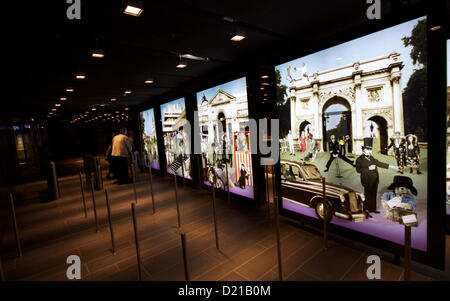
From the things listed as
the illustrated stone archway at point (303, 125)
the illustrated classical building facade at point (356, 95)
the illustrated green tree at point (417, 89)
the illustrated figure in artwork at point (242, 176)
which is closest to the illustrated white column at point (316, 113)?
the illustrated classical building facade at point (356, 95)

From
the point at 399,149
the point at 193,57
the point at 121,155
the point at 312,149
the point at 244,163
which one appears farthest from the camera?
the point at 121,155

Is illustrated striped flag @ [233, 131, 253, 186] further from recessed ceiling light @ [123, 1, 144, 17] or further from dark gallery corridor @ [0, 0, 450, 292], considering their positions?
recessed ceiling light @ [123, 1, 144, 17]

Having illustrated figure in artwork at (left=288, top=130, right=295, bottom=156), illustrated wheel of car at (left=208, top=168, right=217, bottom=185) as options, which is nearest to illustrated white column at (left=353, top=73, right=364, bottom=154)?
illustrated figure in artwork at (left=288, top=130, right=295, bottom=156)

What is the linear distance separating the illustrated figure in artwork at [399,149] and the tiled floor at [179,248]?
1271 millimetres

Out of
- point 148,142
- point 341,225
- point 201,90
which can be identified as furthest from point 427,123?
point 148,142

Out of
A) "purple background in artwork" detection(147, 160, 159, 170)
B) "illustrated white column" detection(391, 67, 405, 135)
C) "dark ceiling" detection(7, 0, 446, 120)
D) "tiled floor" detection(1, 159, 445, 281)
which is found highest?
"dark ceiling" detection(7, 0, 446, 120)

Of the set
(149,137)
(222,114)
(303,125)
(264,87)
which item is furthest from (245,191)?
(149,137)

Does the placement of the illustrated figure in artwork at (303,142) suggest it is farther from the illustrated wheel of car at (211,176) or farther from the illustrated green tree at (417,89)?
the illustrated wheel of car at (211,176)

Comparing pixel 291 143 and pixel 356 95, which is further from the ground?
pixel 356 95

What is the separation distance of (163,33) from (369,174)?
3.56 m

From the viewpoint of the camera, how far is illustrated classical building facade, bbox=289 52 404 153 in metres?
2.69

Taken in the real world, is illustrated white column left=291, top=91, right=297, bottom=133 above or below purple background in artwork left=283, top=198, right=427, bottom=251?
above

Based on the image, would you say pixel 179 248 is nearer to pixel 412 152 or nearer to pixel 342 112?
pixel 342 112

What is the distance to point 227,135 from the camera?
5.42m
